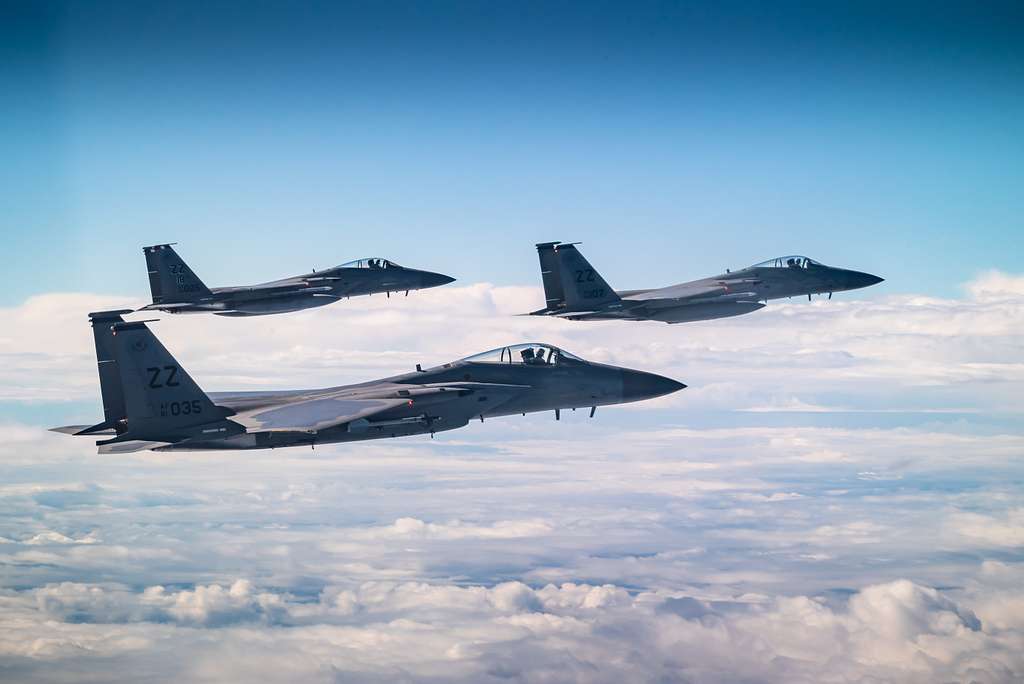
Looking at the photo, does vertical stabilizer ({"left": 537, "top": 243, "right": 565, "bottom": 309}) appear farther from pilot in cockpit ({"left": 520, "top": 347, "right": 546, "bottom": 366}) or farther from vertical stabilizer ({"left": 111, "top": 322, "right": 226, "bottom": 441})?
vertical stabilizer ({"left": 111, "top": 322, "right": 226, "bottom": 441})

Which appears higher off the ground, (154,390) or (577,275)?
(577,275)

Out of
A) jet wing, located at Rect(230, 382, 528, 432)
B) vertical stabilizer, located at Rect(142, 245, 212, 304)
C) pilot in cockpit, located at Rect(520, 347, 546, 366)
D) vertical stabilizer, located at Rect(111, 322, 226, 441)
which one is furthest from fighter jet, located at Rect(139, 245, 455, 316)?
vertical stabilizer, located at Rect(111, 322, 226, 441)

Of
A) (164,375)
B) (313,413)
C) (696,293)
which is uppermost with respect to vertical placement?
(696,293)

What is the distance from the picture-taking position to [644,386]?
3394 centimetres

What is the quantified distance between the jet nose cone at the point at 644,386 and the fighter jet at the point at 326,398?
0.03m

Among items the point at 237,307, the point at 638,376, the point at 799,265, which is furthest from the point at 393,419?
the point at 799,265

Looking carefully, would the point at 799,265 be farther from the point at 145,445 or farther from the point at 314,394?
the point at 145,445

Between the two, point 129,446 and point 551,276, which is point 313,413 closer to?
point 129,446

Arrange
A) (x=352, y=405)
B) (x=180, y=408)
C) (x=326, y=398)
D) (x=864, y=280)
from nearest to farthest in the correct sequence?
(x=180, y=408) < (x=352, y=405) < (x=326, y=398) < (x=864, y=280)

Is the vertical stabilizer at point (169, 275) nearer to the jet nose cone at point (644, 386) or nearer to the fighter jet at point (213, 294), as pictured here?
the fighter jet at point (213, 294)

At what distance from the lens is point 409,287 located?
49344mm

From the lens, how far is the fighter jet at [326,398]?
27.5 m

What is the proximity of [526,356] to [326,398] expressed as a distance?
6353 mm

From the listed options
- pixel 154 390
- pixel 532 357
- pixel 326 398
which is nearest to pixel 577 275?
pixel 532 357
